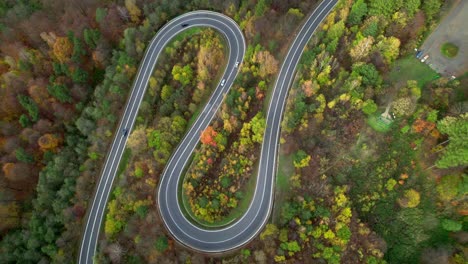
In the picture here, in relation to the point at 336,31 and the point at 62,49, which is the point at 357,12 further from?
the point at 62,49

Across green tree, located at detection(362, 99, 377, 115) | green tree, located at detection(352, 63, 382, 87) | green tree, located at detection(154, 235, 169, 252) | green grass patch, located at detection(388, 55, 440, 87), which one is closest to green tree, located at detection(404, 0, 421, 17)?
green grass patch, located at detection(388, 55, 440, 87)

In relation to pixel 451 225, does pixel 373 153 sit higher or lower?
higher

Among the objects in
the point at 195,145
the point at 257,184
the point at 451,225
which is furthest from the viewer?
the point at 195,145

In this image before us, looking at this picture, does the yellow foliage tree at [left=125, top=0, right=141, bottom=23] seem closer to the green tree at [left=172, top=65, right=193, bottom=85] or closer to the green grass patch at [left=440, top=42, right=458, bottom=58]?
the green tree at [left=172, top=65, right=193, bottom=85]

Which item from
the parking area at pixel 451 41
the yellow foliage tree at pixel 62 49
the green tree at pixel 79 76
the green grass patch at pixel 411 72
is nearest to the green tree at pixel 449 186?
the green grass patch at pixel 411 72

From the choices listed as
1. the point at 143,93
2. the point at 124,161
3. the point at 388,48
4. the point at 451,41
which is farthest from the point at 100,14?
the point at 451,41

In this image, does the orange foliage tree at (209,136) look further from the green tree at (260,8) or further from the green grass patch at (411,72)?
the green grass patch at (411,72)
